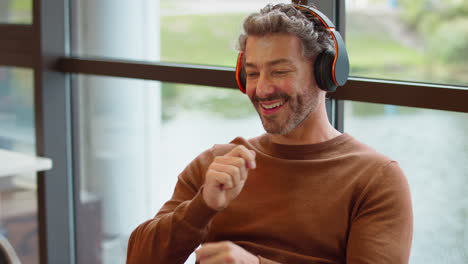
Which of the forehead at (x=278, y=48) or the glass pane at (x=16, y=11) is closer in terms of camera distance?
the forehead at (x=278, y=48)

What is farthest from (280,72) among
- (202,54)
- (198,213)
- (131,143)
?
(131,143)

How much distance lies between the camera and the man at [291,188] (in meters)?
1.45

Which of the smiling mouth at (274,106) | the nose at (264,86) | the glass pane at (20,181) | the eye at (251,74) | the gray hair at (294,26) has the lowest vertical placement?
the glass pane at (20,181)

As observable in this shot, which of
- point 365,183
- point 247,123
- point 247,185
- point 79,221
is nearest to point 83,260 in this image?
point 79,221

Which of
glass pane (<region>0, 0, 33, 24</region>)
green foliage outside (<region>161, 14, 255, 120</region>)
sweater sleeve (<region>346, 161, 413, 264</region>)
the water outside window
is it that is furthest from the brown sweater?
glass pane (<region>0, 0, 33, 24</region>)

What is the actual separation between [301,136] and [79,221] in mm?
1770

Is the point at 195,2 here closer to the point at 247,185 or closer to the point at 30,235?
the point at 247,185

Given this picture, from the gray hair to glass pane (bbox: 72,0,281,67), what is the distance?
0.60m

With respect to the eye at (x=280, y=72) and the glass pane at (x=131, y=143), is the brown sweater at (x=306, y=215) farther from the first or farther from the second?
the glass pane at (x=131, y=143)

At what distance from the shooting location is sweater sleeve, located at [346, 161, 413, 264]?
4.64ft

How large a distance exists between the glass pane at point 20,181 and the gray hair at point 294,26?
6.07 feet

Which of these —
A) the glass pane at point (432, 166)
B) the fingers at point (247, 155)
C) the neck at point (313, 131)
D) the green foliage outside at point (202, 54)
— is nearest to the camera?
the fingers at point (247, 155)

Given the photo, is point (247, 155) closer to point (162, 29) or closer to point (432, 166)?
point (432, 166)

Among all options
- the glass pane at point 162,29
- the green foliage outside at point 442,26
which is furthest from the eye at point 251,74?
the glass pane at point 162,29
